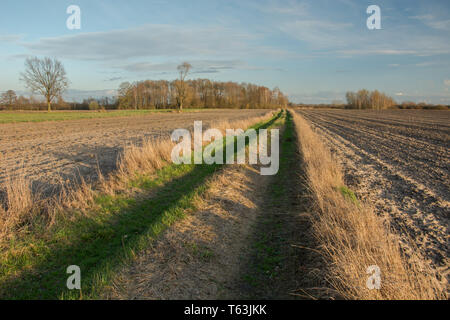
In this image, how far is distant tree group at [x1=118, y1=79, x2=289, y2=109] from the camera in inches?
3575

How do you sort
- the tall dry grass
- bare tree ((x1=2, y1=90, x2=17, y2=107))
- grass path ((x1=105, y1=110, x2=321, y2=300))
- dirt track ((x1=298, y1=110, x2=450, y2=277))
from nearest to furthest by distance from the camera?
grass path ((x1=105, y1=110, x2=321, y2=300)), dirt track ((x1=298, y1=110, x2=450, y2=277)), the tall dry grass, bare tree ((x1=2, y1=90, x2=17, y2=107))

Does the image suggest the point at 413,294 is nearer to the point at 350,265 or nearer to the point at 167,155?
the point at 350,265

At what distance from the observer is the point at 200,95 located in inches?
4523

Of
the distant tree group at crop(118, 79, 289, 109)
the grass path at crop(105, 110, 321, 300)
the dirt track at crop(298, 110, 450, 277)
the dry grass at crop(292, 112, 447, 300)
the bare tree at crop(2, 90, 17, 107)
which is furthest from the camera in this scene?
the distant tree group at crop(118, 79, 289, 109)

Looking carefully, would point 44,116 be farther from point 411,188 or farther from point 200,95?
point 200,95

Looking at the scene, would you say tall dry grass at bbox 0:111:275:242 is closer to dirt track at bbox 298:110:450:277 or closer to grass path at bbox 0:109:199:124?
dirt track at bbox 298:110:450:277

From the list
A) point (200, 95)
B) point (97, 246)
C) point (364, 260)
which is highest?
point (200, 95)

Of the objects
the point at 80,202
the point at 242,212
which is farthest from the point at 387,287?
the point at 80,202

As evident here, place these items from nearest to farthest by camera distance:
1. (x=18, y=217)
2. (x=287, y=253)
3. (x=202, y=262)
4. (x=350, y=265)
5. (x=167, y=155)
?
1. (x=350, y=265)
2. (x=202, y=262)
3. (x=287, y=253)
4. (x=18, y=217)
5. (x=167, y=155)

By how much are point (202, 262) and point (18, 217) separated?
398cm

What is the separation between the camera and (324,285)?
135 inches

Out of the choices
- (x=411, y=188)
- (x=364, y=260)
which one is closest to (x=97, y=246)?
(x=364, y=260)

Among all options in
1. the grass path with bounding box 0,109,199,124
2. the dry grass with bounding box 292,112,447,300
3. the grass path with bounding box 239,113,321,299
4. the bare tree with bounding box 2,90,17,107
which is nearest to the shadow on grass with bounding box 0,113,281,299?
the grass path with bounding box 239,113,321,299

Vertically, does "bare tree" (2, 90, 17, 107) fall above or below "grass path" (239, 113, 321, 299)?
above
